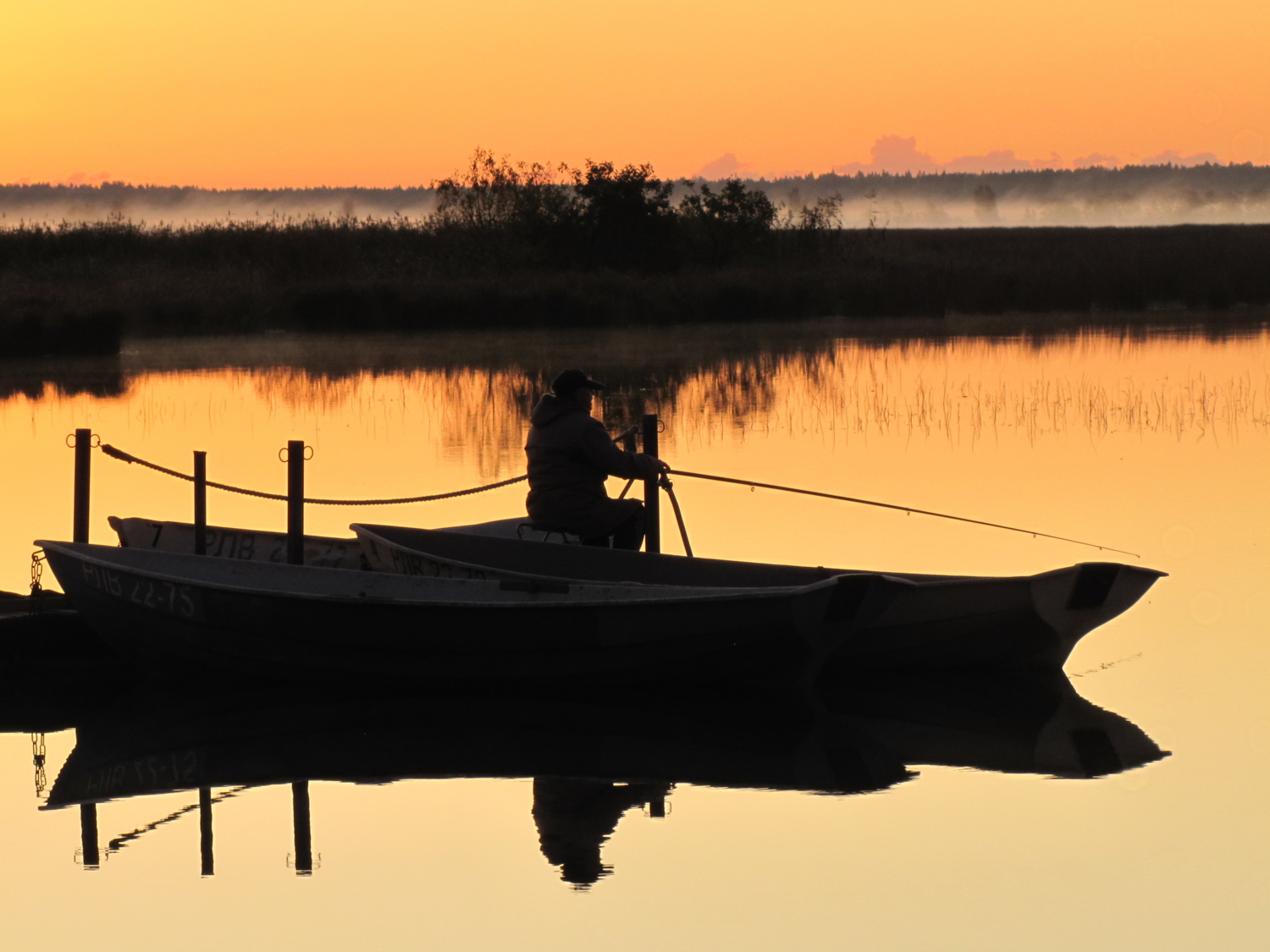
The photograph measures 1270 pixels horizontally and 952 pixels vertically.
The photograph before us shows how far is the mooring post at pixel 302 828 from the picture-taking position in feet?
22.6

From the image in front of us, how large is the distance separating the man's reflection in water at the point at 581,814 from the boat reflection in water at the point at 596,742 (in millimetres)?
11

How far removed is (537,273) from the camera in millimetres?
45344

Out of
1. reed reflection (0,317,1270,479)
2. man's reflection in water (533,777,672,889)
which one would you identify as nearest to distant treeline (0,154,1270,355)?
reed reflection (0,317,1270,479)

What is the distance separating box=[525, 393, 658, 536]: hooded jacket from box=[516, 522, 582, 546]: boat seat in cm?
2

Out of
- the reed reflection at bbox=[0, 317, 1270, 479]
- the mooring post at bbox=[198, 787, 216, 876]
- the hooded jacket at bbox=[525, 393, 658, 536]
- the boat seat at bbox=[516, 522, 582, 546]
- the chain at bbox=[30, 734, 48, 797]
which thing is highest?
the hooded jacket at bbox=[525, 393, 658, 536]

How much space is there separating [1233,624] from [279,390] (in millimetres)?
18860

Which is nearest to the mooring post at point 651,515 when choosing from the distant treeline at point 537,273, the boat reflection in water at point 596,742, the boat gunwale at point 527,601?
the boat gunwale at point 527,601

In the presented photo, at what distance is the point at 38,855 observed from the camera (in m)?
7.15

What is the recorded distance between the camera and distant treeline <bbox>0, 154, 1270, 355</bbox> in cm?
4000

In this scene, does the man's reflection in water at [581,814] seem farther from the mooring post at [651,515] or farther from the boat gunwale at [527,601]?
the mooring post at [651,515]

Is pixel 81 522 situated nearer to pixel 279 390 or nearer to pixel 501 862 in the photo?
pixel 501 862

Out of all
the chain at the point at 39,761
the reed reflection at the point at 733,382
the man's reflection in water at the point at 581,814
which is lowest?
the chain at the point at 39,761

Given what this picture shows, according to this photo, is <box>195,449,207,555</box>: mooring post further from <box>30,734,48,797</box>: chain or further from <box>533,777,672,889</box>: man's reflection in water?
<box>533,777,672,889</box>: man's reflection in water

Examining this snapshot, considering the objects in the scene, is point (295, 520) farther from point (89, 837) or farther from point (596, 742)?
point (89, 837)
